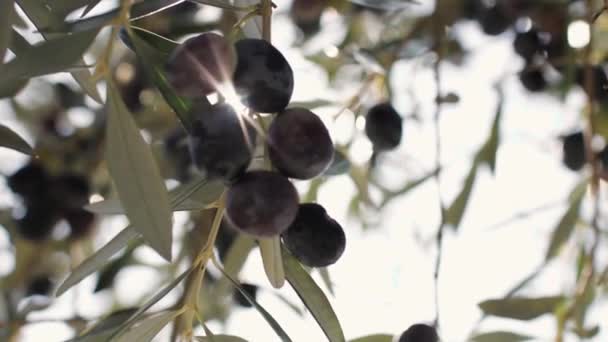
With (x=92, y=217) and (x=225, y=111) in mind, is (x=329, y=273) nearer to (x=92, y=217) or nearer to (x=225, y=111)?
(x=225, y=111)

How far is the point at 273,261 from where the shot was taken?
2.26 ft

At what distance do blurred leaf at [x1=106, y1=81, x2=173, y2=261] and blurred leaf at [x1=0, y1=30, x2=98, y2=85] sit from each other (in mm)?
36

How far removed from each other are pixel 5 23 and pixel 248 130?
19 cm

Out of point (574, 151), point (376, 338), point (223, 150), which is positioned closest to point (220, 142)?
point (223, 150)

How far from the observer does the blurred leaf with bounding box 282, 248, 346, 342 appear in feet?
2.19

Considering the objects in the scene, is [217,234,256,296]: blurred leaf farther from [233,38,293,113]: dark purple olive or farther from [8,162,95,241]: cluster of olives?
[8,162,95,241]: cluster of olives

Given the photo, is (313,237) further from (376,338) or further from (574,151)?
(574,151)

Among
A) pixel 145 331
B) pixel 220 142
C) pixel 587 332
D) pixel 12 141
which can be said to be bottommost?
pixel 587 332

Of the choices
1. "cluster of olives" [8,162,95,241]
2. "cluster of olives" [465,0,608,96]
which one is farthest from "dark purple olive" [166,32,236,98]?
"cluster of olives" [8,162,95,241]

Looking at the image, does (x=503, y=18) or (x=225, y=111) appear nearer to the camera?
(x=225, y=111)

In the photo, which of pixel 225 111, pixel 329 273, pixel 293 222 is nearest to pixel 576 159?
pixel 329 273

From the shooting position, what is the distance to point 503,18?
159cm

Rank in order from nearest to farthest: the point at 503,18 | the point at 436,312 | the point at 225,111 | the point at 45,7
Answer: the point at 225,111 → the point at 45,7 → the point at 436,312 → the point at 503,18

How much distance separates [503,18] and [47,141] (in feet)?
3.08
